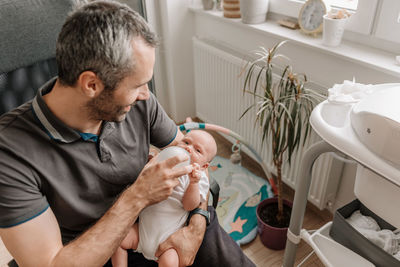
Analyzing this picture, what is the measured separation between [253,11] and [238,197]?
1125 mm

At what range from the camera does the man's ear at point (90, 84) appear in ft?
2.82

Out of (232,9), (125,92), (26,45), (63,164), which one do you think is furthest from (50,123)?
(232,9)

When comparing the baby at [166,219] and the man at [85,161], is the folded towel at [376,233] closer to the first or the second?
the man at [85,161]

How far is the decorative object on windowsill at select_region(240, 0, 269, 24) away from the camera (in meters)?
1.85

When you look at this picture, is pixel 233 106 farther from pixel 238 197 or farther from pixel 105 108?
pixel 105 108

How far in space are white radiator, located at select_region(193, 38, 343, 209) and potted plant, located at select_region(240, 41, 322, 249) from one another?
0.10 m

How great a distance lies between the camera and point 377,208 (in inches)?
33.1

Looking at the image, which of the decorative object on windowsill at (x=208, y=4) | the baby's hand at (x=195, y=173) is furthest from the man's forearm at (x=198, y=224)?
the decorative object on windowsill at (x=208, y=4)

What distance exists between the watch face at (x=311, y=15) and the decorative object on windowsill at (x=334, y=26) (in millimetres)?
125

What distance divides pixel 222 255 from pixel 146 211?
306 millimetres

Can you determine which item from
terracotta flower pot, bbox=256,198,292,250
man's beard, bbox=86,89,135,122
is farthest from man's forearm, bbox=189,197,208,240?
terracotta flower pot, bbox=256,198,292,250

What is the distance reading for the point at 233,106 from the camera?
220cm

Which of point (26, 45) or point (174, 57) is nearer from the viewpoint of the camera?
point (26, 45)

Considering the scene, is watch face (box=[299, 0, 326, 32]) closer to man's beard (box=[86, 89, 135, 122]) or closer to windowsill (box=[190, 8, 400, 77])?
windowsill (box=[190, 8, 400, 77])
